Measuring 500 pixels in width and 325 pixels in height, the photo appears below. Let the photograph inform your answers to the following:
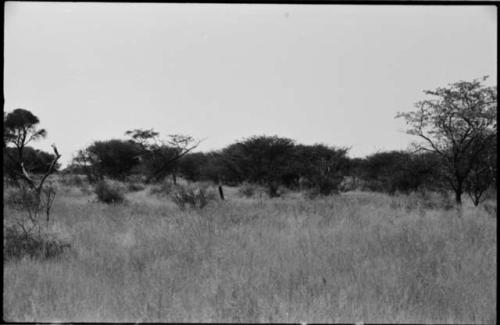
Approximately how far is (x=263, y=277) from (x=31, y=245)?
308 cm

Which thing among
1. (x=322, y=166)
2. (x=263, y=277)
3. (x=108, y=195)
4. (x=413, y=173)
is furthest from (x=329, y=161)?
(x=263, y=277)

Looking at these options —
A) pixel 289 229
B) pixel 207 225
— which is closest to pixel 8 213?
pixel 207 225

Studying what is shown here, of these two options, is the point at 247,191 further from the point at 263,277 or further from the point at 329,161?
the point at 263,277

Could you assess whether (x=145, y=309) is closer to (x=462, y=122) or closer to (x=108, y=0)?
(x=108, y=0)

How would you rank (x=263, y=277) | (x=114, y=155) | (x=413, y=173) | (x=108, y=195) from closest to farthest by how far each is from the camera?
(x=263, y=277), (x=108, y=195), (x=413, y=173), (x=114, y=155)

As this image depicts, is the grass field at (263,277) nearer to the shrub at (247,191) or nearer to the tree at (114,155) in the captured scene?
the shrub at (247,191)

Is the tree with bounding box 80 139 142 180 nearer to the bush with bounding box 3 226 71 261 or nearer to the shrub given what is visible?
the shrub

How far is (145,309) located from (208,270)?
36.7 inches

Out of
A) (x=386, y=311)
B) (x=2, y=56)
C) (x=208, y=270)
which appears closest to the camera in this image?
(x=386, y=311)

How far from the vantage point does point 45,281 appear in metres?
3.66

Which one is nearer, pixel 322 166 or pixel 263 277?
pixel 263 277

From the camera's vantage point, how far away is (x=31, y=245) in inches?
187

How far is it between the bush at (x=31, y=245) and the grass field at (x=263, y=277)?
8.3 inches

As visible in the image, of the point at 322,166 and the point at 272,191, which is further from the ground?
the point at 322,166
